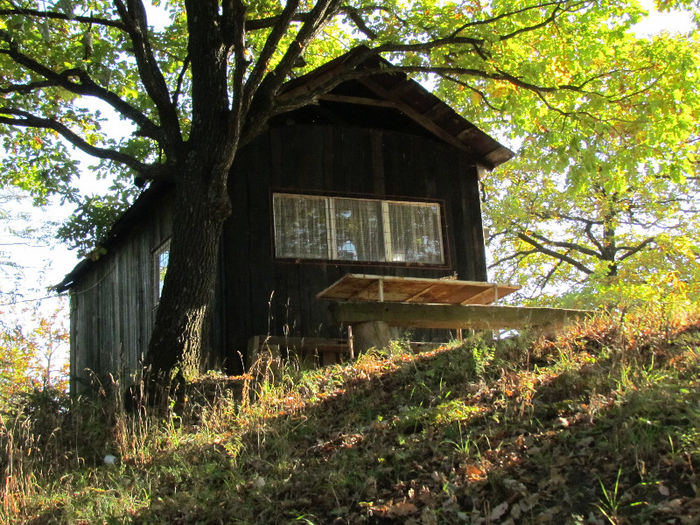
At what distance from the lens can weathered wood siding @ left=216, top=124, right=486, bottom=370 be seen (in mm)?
11789

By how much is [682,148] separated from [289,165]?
21.8 ft

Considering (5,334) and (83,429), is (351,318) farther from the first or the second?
(5,334)

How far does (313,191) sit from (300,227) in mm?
666

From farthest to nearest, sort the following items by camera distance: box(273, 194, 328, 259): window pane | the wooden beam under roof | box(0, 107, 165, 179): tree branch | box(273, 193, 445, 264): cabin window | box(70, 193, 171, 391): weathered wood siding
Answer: box(70, 193, 171, 391): weathered wood siding → the wooden beam under roof → box(273, 193, 445, 264): cabin window → box(273, 194, 328, 259): window pane → box(0, 107, 165, 179): tree branch

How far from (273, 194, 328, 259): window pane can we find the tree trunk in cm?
283

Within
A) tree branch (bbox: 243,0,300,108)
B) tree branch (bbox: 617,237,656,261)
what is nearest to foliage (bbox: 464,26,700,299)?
tree branch (bbox: 617,237,656,261)

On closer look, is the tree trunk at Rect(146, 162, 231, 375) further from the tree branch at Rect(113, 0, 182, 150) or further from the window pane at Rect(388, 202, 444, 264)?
the window pane at Rect(388, 202, 444, 264)

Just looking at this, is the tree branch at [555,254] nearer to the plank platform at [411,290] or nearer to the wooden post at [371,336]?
the plank platform at [411,290]

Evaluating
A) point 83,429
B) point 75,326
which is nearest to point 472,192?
point 83,429

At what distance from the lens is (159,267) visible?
14148 mm

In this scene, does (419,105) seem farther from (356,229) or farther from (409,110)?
(356,229)

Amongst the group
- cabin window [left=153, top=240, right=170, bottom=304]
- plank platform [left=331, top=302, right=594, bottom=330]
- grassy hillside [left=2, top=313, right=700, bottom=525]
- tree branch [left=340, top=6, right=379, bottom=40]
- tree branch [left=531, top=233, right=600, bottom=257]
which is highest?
tree branch [left=340, top=6, right=379, bottom=40]

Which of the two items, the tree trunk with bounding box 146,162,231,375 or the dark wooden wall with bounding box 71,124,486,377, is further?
the dark wooden wall with bounding box 71,124,486,377

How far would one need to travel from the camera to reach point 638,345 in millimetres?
6797
